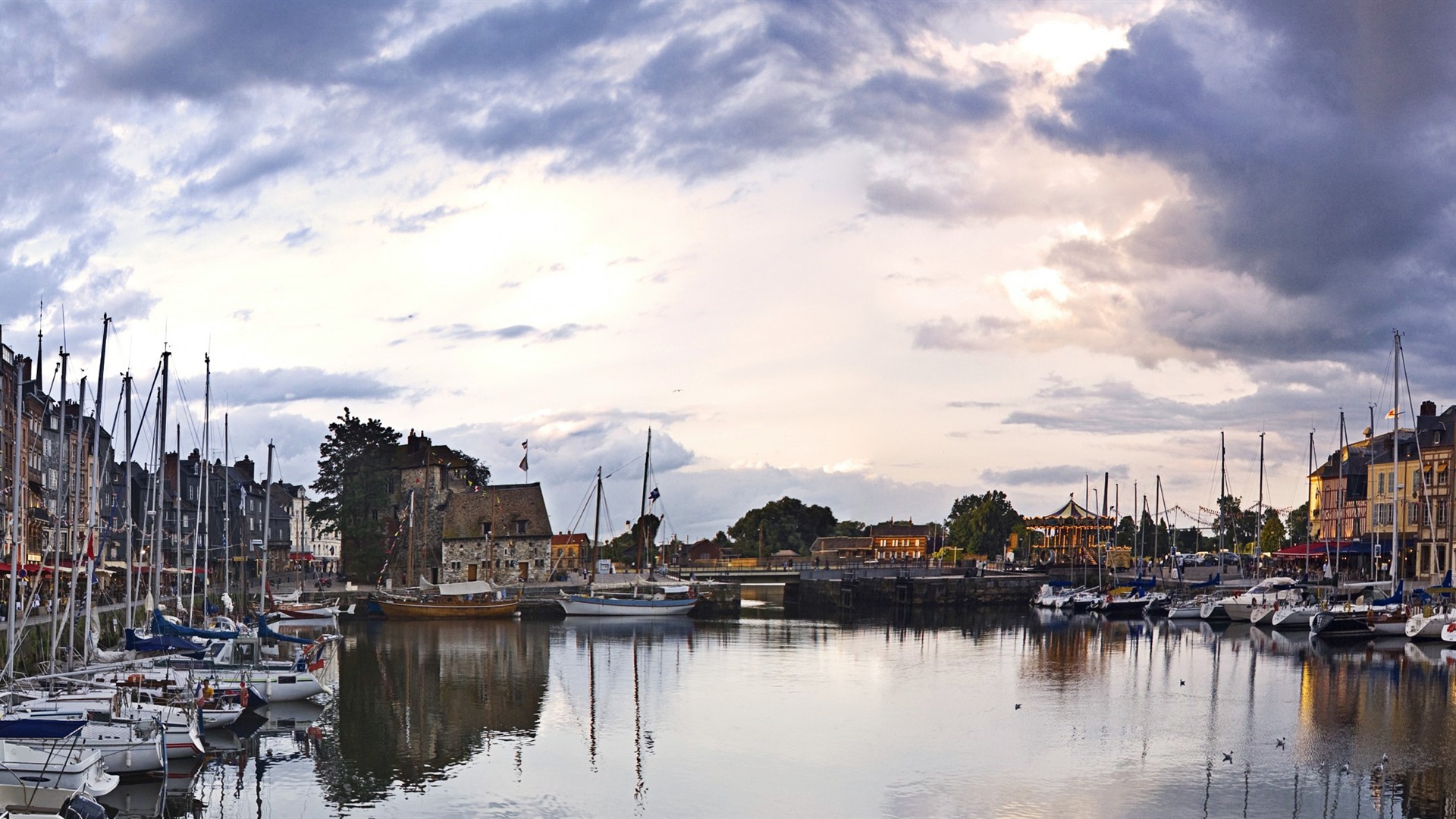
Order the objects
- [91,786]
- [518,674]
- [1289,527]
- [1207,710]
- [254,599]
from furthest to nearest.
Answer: [1289,527]
[254,599]
[518,674]
[1207,710]
[91,786]

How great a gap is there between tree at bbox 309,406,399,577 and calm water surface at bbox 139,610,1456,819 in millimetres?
42135

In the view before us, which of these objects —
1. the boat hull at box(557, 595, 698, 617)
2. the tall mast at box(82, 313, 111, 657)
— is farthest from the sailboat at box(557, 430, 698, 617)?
the tall mast at box(82, 313, 111, 657)

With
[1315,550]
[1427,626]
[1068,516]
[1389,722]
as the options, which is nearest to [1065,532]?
[1068,516]

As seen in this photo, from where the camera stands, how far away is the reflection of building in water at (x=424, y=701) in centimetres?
3769

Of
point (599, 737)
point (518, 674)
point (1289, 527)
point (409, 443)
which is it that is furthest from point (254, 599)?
point (1289, 527)

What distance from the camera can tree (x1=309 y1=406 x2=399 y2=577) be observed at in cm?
11450

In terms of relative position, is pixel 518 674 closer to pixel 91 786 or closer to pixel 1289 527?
pixel 91 786

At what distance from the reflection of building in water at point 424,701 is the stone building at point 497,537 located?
3082 centimetres

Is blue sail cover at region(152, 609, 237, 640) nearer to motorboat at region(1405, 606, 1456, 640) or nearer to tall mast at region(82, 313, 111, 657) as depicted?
tall mast at region(82, 313, 111, 657)

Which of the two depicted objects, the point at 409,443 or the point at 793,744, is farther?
the point at 409,443

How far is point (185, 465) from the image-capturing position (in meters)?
141

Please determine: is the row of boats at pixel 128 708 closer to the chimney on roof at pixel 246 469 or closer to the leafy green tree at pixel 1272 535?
the chimney on roof at pixel 246 469

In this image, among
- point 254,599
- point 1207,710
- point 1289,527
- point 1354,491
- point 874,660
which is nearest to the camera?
point 1207,710

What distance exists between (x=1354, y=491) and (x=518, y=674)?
8567 centimetres
